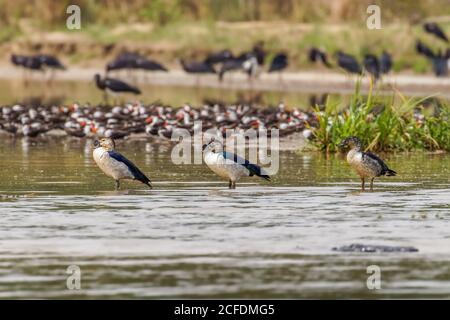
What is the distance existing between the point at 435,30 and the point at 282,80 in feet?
18.2

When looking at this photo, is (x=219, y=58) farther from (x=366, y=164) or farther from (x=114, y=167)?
(x=114, y=167)

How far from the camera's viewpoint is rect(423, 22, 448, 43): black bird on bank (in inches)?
2009

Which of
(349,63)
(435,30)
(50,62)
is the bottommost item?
(349,63)

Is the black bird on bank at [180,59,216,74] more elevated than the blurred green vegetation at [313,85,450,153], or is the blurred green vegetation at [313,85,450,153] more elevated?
the black bird on bank at [180,59,216,74]

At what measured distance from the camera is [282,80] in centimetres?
5225

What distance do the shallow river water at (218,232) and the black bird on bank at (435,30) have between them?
28234mm

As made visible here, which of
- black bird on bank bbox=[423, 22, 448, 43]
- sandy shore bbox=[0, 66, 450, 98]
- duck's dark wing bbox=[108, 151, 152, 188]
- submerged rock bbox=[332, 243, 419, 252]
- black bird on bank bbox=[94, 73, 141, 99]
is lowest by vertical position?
submerged rock bbox=[332, 243, 419, 252]

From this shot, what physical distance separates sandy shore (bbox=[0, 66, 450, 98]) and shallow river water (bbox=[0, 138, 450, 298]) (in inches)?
925

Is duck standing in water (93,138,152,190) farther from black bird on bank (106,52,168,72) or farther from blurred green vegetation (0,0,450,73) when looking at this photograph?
blurred green vegetation (0,0,450,73)

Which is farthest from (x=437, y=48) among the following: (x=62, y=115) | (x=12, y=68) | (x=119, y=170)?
(x=119, y=170)

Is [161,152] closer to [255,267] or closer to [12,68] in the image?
[255,267]

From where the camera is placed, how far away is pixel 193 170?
22.6 meters

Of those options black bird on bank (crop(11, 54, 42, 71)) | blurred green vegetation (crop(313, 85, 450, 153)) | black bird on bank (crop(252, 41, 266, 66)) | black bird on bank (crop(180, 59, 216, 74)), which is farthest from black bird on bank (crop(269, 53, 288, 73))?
blurred green vegetation (crop(313, 85, 450, 153))

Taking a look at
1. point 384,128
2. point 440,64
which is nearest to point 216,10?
point 440,64
